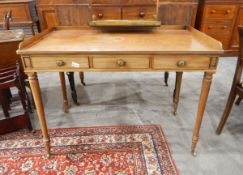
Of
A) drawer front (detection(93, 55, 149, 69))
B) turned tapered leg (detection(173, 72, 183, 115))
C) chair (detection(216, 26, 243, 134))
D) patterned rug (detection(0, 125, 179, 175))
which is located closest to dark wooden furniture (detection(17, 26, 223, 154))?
drawer front (detection(93, 55, 149, 69))

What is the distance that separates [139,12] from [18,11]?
2.16 meters

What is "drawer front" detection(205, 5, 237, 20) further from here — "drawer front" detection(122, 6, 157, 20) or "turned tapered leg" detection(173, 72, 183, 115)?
"turned tapered leg" detection(173, 72, 183, 115)

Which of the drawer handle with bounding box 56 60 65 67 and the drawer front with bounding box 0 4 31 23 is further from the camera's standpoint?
the drawer front with bounding box 0 4 31 23

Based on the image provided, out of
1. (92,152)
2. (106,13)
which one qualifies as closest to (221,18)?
(106,13)

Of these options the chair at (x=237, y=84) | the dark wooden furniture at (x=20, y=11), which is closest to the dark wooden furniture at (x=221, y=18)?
the chair at (x=237, y=84)

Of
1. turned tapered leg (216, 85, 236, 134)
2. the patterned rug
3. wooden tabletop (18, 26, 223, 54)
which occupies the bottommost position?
the patterned rug

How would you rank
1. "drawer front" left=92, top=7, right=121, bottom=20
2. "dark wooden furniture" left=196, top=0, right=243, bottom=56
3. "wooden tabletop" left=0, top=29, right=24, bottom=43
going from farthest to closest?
"dark wooden furniture" left=196, top=0, right=243, bottom=56 → "drawer front" left=92, top=7, right=121, bottom=20 → "wooden tabletop" left=0, top=29, right=24, bottom=43

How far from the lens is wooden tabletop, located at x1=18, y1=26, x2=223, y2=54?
45.6 inches

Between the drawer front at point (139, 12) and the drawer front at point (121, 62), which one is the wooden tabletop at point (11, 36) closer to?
the drawer front at point (121, 62)

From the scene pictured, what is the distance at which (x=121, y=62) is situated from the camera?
119cm

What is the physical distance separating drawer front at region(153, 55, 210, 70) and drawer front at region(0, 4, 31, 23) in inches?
118

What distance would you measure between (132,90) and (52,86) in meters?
1.07

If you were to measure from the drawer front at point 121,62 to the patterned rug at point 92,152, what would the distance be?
725 mm

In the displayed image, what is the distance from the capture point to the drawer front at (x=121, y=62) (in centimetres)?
118
